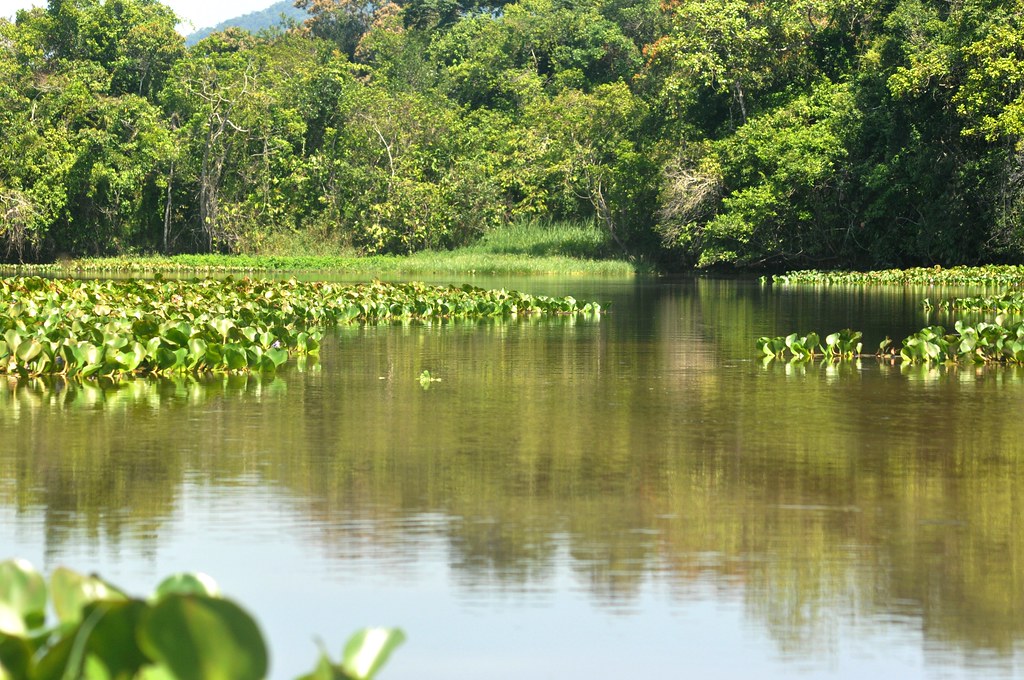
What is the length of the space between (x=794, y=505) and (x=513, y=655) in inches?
99.0

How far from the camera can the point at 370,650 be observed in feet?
9.39

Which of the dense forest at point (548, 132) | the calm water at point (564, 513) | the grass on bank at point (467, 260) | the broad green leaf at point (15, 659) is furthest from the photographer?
the grass on bank at point (467, 260)

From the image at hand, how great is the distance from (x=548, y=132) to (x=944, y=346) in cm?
4170

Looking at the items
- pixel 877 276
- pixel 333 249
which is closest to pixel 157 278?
pixel 877 276

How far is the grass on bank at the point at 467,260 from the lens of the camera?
155 ft

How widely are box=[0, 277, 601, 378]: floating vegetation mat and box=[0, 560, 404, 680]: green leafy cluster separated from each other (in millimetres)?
9105

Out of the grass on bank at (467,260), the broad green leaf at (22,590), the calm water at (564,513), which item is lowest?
the calm water at (564,513)

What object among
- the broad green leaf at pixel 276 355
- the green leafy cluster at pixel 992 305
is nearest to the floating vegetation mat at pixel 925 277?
the green leafy cluster at pixel 992 305

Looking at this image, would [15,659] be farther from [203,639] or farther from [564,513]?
[564,513]

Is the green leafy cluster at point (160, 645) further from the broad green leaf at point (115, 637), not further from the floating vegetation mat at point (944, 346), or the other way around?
the floating vegetation mat at point (944, 346)

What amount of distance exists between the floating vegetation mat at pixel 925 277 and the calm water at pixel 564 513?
2163 centimetres

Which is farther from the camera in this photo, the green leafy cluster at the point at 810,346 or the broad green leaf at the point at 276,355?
the green leafy cluster at the point at 810,346

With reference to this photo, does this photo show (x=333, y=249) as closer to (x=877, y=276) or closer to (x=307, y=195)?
(x=307, y=195)

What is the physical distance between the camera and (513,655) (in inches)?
173
